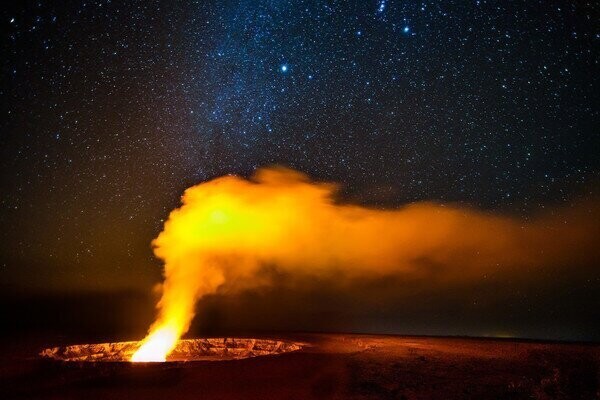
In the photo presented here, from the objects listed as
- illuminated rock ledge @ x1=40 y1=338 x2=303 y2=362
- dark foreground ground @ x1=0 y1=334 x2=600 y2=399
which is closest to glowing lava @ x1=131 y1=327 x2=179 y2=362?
illuminated rock ledge @ x1=40 y1=338 x2=303 y2=362

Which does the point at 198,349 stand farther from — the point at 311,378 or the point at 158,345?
the point at 311,378

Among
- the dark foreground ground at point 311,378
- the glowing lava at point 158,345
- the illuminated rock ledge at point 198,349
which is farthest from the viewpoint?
the glowing lava at point 158,345

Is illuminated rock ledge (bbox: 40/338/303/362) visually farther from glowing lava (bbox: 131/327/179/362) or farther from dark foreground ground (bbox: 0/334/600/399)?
dark foreground ground (bbox: 0/334/600/399)

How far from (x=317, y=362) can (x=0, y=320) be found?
50037 millimetres

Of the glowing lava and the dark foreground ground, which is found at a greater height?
the dark foreground ground

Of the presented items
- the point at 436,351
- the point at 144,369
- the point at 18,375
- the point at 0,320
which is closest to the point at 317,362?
the point at 144,369

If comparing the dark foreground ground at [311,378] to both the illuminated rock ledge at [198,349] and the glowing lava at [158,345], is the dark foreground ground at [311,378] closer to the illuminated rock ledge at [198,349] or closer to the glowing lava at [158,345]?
the illuminated rock ledge at [198,349]

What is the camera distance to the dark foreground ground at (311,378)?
11758 millimetres

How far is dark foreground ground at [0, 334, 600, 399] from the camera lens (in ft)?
38.6

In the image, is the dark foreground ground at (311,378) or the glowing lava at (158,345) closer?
the dark foreground ground at (311,378)

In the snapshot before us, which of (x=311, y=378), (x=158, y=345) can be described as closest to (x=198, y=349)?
(x=158, y=345)

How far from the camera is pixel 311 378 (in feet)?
44.7

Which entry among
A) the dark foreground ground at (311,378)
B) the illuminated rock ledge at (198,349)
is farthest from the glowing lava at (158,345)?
the dark foreground ground at (311,378)

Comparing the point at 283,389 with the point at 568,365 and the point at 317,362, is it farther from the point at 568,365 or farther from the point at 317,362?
the point at 568,365
